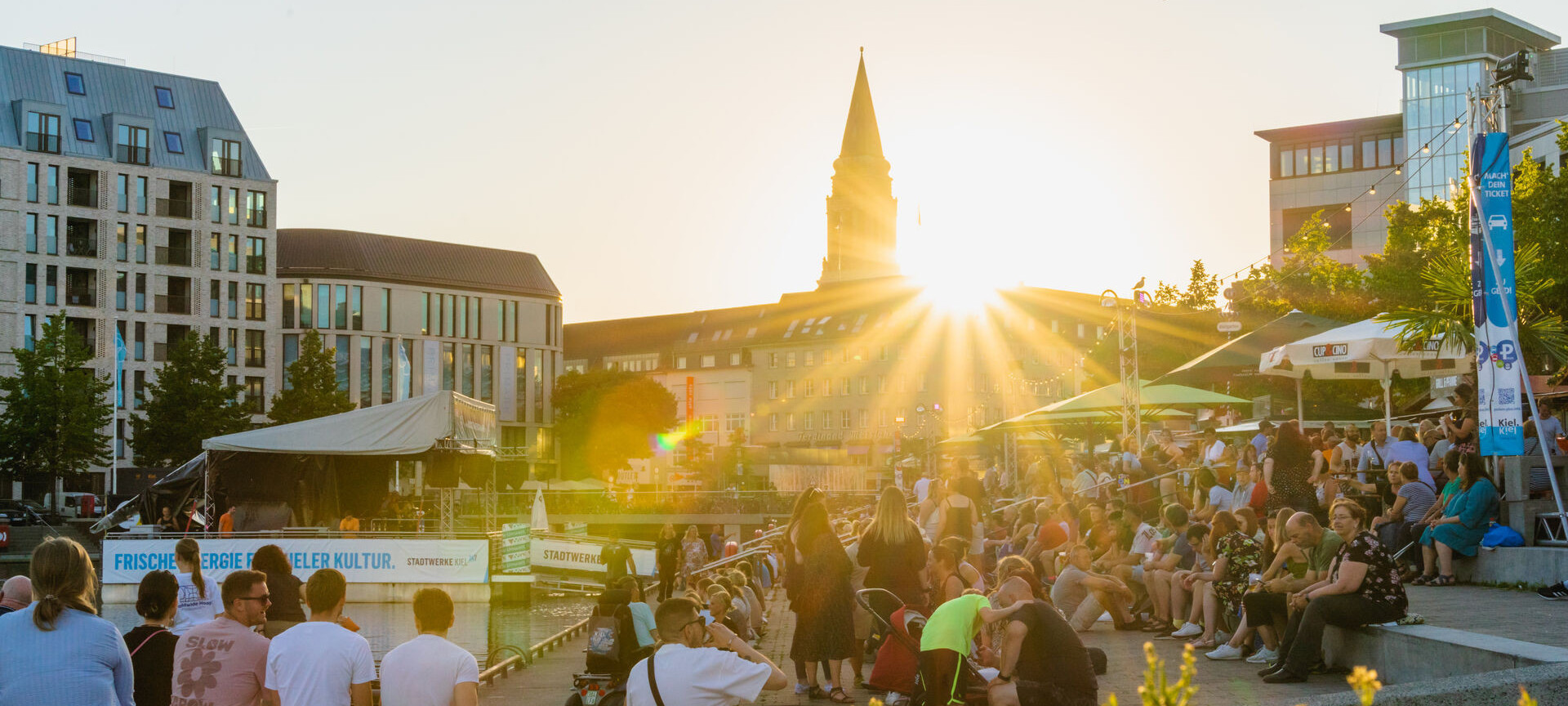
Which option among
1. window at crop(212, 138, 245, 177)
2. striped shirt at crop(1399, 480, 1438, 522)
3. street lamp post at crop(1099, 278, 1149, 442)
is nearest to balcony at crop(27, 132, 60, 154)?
window at crop(212, 138, 245, 177)

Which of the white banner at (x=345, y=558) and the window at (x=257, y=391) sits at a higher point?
the window at (x=257, y=391)

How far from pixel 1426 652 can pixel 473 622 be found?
17.9 meters

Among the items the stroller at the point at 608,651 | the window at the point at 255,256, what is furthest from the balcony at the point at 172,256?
the stroller at the point at 608,651

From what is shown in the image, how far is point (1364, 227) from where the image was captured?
3211 inches

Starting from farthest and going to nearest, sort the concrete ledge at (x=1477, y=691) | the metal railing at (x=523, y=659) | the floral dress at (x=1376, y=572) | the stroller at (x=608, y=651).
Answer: the metal railing at (x=523, y=659) < the stroller at (x=608, y=651) < the floral dress at (x=1376, y=572) < the concrete ledge at (x=1477, y=691)

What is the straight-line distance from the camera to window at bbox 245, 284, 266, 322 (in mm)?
83500

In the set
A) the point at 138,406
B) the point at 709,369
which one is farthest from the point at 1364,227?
the point at 138,406

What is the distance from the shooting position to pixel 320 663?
636 centimetres

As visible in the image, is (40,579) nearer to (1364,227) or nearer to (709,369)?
(1364,227)

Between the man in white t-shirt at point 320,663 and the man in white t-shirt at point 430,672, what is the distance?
0.13m

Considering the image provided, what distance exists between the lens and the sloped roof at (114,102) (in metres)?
74.2

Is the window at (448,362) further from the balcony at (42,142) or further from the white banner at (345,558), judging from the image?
the white banner at (345,558)

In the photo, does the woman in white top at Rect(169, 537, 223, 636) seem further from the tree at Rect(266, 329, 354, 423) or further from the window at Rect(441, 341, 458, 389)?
the window at Rect(441, 341, 458, 389)

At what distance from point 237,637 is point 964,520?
9.40 m
